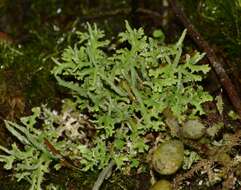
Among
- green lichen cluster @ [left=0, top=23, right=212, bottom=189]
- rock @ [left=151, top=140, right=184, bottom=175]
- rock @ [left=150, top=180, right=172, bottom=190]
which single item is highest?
green lichen cluster @ [left=0, top=23, right=212, bottom=189]

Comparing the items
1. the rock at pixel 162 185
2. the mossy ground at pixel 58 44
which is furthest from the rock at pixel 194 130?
the rock at pixel 162 185

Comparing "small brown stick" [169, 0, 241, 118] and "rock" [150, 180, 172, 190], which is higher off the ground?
"small brown stick" [169, 0, 241, 118]

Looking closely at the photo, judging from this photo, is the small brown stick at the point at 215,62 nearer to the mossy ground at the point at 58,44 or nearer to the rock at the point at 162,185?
the mossy ground at the point at 58,44

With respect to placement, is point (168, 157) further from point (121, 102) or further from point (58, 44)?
point (58, 44)

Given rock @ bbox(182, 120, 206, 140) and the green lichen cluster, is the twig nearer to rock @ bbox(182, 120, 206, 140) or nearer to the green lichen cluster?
the green lichen cluster

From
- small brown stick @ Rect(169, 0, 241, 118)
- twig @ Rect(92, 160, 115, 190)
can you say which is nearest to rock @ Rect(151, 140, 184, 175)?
twig @ Rect(92, 160, 115, 190)

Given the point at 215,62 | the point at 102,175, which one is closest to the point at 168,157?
the point at 102,175

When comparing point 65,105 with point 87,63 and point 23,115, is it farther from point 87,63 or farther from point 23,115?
point 87,63
